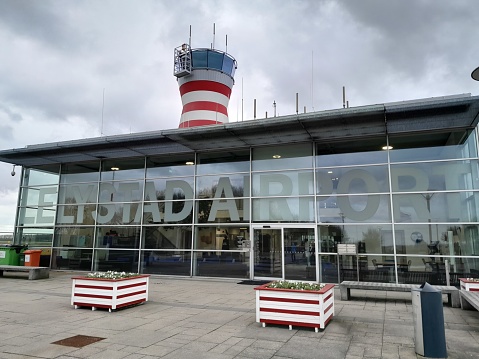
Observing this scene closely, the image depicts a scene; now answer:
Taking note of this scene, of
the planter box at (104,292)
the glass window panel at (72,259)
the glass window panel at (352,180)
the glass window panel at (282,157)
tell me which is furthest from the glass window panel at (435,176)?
the glass window panel at (72,259)

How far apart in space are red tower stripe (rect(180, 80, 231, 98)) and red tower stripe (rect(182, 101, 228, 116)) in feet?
3.22

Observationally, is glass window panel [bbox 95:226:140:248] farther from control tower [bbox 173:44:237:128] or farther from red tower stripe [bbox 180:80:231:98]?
red tower stripe [bbox 180:80:231:98]

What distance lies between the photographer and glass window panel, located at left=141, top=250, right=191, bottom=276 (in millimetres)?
15688

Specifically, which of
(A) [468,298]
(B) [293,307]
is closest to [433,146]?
(A) [468,298]

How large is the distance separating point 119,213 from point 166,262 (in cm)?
357

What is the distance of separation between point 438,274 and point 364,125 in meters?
5.76

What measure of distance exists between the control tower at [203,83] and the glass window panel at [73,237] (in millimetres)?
8686

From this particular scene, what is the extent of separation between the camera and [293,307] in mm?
6961

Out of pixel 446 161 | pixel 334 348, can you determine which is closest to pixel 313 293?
pixel 334 348

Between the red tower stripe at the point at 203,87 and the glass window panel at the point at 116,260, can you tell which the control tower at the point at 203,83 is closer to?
the red tower stripe at the point at 203,87

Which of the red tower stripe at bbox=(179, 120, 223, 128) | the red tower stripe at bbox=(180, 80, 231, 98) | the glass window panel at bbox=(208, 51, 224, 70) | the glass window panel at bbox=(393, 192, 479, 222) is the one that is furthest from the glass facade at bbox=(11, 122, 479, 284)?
the glass window panel at bbox=(208, 51, 224, 70)

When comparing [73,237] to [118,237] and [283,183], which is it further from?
[283,183]

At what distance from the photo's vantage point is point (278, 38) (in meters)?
18.9

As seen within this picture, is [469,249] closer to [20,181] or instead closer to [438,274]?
[438,274]
